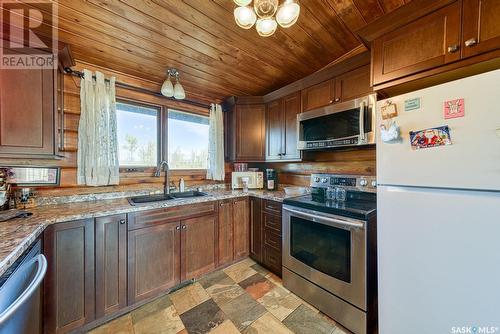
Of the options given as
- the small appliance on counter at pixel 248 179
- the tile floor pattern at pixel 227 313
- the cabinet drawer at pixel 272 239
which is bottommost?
the tile floor pattern at pixel 227 313

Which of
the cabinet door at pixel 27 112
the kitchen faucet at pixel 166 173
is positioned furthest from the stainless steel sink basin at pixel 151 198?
the cabinet door at pixel 27 112

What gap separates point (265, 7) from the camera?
1196mm

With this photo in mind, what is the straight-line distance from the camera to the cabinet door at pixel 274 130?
8.17 feet

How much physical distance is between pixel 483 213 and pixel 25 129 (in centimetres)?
276

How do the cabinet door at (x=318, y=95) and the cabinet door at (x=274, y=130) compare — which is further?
the cabinet door at (x=274, y=130)

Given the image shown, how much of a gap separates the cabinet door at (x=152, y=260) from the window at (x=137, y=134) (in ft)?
3.03

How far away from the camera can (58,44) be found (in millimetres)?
1446

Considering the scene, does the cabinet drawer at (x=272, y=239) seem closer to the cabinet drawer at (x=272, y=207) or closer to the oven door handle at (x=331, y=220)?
the cabinet drawer at (x=272, y=207)

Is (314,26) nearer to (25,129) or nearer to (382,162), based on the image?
(382,162)

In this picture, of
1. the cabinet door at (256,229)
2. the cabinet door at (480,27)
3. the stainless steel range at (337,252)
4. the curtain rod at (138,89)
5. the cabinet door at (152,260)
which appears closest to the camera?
the cabinet door at (480,27)

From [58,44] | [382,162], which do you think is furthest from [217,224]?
[58,44]

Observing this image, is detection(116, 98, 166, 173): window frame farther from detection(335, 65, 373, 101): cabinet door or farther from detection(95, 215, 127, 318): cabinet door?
detection(335, 65, 373, 101): cabinet door

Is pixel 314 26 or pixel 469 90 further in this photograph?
pixel 314 26

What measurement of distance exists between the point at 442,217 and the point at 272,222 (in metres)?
1.45
